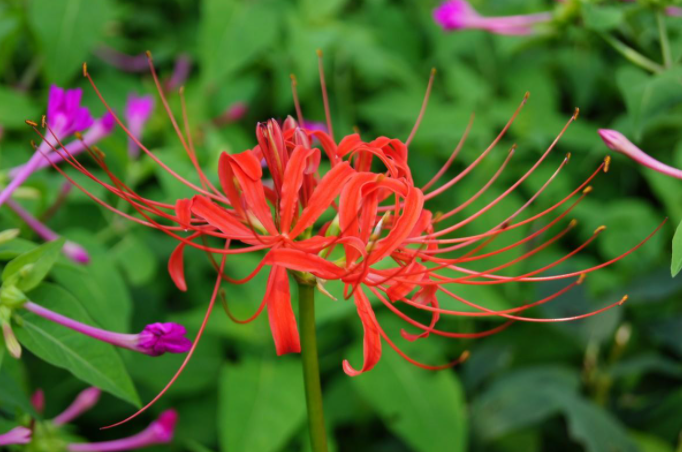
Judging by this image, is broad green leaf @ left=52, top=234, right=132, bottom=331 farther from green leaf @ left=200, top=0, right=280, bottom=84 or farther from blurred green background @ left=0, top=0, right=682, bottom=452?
green leaf @ left=200, top=0, right=280, bottom=84

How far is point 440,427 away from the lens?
171cm

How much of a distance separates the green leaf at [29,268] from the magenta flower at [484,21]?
119 centimetres

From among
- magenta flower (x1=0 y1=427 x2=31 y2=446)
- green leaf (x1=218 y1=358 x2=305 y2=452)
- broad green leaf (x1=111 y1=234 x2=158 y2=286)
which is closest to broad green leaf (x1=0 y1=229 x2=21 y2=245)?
magenta flower (x1=0 y1=427 x2=31 y2=446)

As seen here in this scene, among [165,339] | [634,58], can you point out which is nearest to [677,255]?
[165,339]

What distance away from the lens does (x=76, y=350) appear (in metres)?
1.00

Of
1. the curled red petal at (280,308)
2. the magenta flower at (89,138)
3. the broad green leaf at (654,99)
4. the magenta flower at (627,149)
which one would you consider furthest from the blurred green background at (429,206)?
the curled red petal at (280,308)

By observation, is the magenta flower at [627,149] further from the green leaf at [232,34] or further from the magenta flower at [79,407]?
the green leaf at [232,34]

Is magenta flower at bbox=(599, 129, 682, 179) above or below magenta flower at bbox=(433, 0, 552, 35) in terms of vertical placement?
above

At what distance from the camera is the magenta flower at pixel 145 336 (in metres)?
0.91

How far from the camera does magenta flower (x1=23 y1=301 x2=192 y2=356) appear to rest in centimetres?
91

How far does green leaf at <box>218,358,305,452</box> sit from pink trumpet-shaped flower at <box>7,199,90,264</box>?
0.42m

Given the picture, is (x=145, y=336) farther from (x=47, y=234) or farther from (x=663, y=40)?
(x=663, y=40)

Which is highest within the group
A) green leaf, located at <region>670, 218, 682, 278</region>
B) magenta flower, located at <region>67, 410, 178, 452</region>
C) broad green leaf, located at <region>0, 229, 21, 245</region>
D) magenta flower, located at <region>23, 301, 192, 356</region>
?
green leaf, located at <region>670, 218, 682, 278</region>

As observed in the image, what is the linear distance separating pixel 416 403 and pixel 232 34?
116 cm
